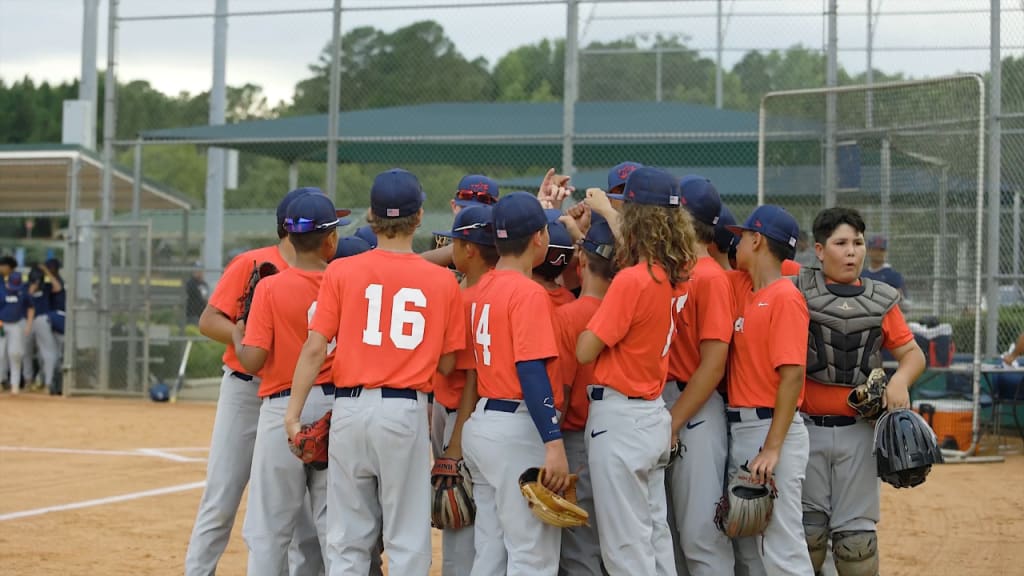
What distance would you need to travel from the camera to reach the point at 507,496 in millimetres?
4816

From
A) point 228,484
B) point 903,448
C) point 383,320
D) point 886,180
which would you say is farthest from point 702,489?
point 886,180

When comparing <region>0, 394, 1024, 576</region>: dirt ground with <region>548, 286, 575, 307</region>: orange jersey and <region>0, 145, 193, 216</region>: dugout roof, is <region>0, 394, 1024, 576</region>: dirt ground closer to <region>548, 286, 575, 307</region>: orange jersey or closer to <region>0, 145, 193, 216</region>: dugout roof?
<region>548, 286, 575, 307</region>: orange jersey

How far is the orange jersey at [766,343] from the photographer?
5.04 metres

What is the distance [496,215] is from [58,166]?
55.3 ft

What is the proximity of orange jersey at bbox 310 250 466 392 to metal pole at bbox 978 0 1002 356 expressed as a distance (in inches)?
349

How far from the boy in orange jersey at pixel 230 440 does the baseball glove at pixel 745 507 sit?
6.79 ft

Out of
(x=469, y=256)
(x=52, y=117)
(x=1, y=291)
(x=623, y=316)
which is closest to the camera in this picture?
(x=623, y=316)

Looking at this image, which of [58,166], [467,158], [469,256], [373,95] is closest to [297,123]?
[373,95]

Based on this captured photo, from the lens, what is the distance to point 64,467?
428 inches

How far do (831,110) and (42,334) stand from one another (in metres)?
12.2

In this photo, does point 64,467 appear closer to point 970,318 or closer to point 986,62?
point 970,318

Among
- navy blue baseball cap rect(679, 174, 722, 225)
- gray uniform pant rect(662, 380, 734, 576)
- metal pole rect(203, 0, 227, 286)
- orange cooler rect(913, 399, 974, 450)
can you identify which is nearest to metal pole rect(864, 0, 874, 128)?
orange cooler rect(913, 399, 974, 450)

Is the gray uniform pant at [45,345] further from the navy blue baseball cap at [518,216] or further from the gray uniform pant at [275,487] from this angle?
the navy blue baseball cap at [518,216]

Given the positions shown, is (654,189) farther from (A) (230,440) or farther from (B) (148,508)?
(B) (148,508)
